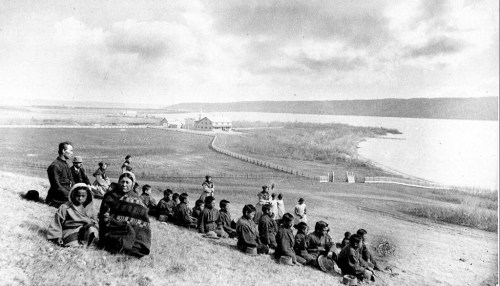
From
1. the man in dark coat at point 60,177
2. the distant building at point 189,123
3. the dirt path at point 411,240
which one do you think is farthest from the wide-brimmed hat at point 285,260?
the distant building at point 189,123

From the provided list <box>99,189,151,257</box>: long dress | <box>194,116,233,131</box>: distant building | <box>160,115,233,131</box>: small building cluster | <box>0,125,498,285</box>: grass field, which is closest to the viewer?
<box>0,125,498,285</box>: grass field

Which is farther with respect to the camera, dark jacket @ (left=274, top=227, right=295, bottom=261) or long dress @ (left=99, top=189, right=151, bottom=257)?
dark jacket @ (left=274, top=227, right=295, bottom=261)

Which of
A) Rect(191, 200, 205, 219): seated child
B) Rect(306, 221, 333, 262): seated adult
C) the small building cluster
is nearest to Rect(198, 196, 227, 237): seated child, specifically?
Rect(191, 200, 205, 219): seated child

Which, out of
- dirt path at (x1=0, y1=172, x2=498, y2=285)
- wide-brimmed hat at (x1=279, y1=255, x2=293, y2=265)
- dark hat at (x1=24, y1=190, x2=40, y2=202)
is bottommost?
dirt path at (x1=0, y1=172, x2=498, y2=285)

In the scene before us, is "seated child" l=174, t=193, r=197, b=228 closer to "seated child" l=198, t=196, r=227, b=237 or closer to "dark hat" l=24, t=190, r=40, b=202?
"seated child" l=198, t=196, r=227, b=237

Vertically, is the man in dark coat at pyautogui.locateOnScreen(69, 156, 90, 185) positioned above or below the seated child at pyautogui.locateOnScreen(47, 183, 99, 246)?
above

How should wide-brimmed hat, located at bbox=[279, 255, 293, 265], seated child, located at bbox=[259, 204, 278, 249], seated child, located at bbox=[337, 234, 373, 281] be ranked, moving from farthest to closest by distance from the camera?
seated child, located at bbox=[259, 204, 278, 249] → wide-brimmed hat, located at bbox=[279, 255, 293, 265] → seated child, located at bbox=[337, 234, 373, 281]
